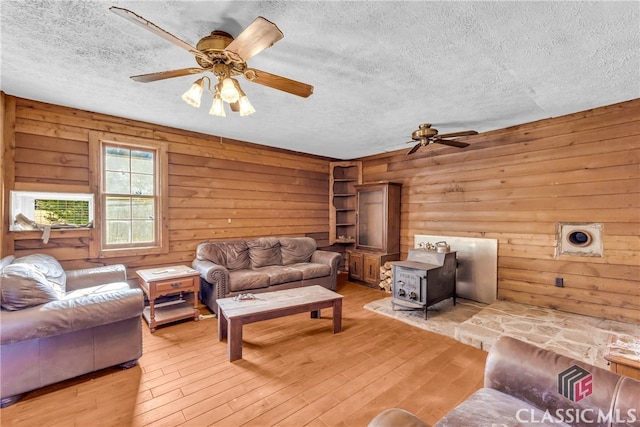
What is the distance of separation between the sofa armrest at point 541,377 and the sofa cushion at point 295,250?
349 centimetres

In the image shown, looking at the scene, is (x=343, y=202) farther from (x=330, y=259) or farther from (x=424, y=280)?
(x=424, y=280)

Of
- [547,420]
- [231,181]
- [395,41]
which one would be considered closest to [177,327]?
[231,181]

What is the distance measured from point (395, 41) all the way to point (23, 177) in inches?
159

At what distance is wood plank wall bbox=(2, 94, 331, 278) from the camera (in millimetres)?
3035

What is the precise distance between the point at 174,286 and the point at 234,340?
1.20m

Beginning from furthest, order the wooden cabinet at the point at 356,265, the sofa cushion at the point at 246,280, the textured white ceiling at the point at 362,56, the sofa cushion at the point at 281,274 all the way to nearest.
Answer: the wooden cabinet at the point at 356,265, the sofa cushion at the point at 281,274, the sofa cushion at the point at 246,280, the textured white ceiling at the point at 362,56

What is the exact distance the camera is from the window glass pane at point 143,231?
377cm

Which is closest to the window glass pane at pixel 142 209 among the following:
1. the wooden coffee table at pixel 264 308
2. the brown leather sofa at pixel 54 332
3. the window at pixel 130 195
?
the window at pixel 130 195

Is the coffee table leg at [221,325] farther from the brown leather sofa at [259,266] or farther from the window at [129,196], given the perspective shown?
the window at [129,196]

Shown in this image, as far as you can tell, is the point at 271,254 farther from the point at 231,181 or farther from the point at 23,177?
the point at 23,177

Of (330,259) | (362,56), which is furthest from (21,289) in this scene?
(330,259)

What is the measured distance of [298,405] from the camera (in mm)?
1932

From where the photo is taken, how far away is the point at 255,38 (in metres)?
1.46

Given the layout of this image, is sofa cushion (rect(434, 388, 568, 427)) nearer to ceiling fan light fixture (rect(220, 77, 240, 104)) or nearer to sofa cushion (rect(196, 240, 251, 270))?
ceiling fan light fixture (rect(220, 77, 240, 104))
